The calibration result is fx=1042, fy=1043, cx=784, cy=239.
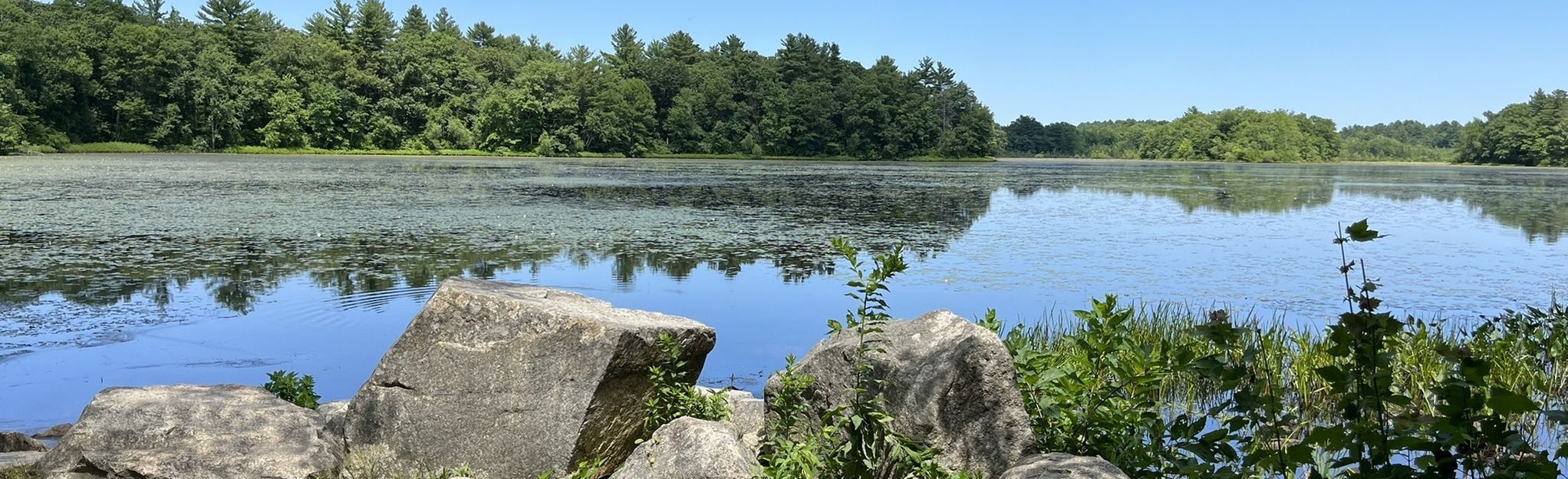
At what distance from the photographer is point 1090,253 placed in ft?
49.6

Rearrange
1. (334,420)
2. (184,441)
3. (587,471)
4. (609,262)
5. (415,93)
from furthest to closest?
(415,93) < (609,262) < (334,420) < (184,441) < (587,471)

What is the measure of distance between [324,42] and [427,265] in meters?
77.8

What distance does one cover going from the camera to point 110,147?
6353 centimetres

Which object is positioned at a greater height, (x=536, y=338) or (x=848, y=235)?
(x=536, y=338)

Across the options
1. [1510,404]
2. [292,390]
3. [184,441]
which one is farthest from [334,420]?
[1510,404]

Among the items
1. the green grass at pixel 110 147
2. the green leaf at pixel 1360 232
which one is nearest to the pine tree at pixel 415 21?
the green grass at pixel 110 147

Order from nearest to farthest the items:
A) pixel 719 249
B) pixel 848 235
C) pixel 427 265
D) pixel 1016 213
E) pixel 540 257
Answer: pixel 427 265
pixel 540 257
pixel 719 249
pixel 848 235
pixel 1016 213

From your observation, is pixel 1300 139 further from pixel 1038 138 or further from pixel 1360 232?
pixel 1360 232

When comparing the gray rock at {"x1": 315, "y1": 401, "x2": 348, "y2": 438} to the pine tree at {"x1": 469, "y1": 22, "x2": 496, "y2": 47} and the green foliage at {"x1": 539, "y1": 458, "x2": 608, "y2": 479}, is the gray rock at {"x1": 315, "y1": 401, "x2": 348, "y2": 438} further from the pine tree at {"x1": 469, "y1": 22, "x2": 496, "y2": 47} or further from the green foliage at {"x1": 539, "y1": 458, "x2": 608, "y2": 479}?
the pine tree at {"x1": 469, "y1": 22, "x2": 496, "y2": 47}

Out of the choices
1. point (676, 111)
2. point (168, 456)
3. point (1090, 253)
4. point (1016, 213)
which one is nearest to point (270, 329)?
point (168, 456)

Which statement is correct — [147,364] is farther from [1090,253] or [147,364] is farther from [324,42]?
[324,42]

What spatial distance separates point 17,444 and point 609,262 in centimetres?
832

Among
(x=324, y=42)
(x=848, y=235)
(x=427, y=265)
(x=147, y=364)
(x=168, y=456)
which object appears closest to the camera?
(x=168, y=456)

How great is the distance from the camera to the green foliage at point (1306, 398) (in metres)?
2.57
